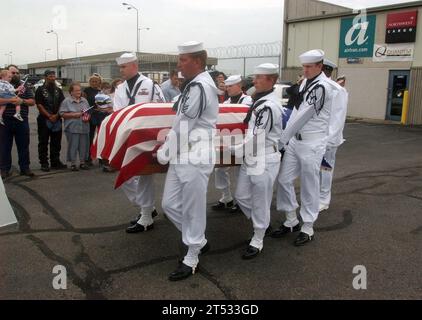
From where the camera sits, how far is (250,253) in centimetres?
383

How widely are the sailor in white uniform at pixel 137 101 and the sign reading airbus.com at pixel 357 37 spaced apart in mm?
15770

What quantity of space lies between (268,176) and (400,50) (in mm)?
15572

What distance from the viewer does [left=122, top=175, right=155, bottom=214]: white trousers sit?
441 cm

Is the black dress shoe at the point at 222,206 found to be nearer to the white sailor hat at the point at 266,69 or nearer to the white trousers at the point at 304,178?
the white trousers at the point at 304,178

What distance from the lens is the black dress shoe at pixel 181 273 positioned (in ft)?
11.0

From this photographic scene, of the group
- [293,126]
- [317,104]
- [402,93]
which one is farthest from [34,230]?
[402,93]

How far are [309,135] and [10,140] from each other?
16.8 feet

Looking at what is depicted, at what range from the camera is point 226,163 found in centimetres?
401

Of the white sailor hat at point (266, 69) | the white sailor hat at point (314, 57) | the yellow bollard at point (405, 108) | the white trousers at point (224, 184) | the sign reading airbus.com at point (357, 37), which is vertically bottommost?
the white trousers at point (224, 184)

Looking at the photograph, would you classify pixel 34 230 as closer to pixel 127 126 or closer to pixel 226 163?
pixel 127 126

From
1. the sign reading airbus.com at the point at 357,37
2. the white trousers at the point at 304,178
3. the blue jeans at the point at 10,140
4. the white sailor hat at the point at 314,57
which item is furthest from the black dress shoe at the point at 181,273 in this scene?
the sign reading airbus.com at the point at 357,37

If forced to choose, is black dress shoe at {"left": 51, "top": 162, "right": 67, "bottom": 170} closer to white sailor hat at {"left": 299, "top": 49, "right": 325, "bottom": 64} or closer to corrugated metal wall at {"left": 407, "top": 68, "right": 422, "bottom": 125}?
white sailor hat at {"left": 299, "top": 49, "right": 325, "bottom": 64}

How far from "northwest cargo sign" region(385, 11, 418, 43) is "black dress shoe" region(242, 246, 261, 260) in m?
15.6
